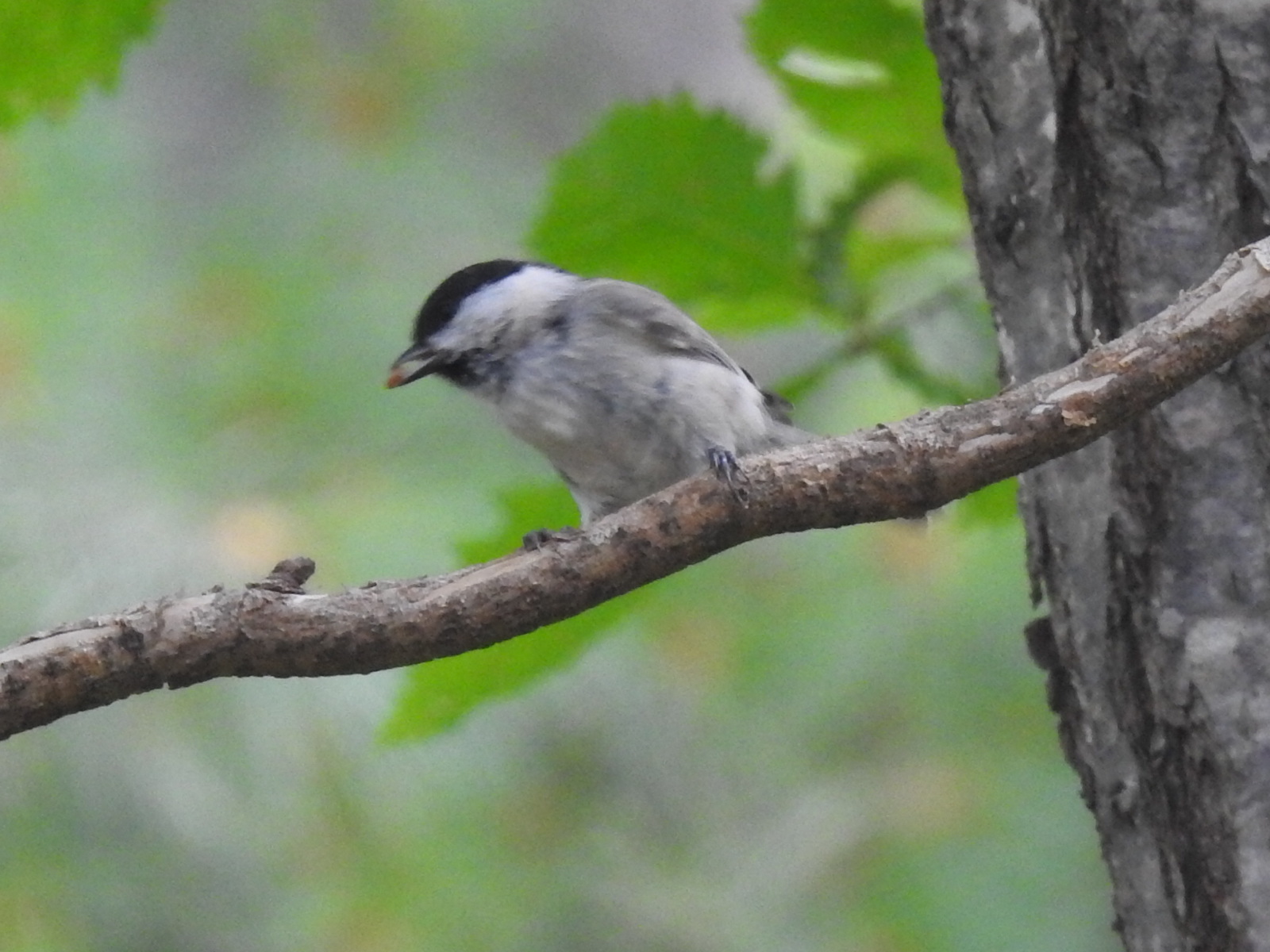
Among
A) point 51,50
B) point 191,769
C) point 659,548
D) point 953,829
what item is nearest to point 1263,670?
point 659,548

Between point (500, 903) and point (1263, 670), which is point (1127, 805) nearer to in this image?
point (1263, 670)

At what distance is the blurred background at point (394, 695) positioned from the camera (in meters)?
2.16

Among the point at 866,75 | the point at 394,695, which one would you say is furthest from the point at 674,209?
the point at 394,695

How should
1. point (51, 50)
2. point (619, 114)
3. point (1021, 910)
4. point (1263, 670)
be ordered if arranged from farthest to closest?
1. point (1021, 910)
2. point (619, 114)
3. point (51, 50)
4. point (1263, 670)

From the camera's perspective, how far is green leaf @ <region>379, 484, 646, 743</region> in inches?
49.8

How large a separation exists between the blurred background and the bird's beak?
1.21ft

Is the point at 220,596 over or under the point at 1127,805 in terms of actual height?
over

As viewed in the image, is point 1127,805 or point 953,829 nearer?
point 1127,805

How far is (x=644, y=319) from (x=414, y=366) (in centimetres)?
27

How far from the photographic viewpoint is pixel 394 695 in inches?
81.9

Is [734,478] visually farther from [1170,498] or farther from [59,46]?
[59,46]

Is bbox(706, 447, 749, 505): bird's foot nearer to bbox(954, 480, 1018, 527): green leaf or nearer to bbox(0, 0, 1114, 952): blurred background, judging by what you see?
bbox(954, 480, 1018, 527): green leaf

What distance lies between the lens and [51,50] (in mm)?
1188

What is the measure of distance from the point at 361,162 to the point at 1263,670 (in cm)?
255
